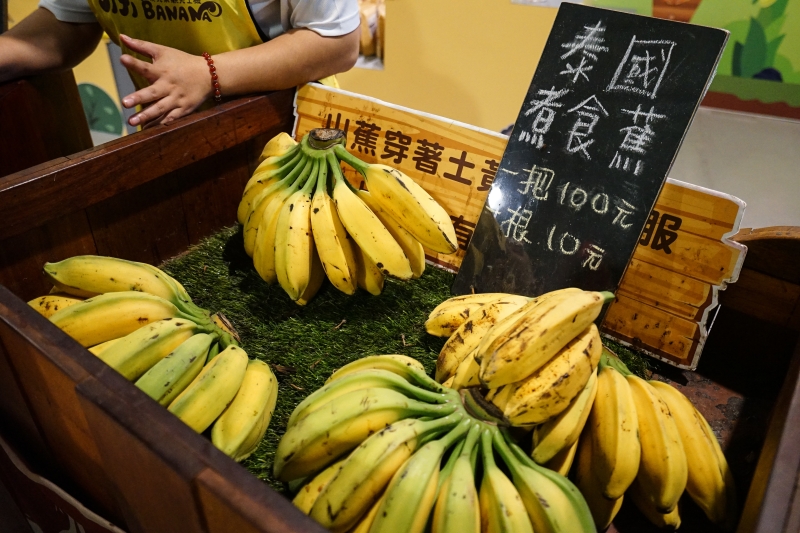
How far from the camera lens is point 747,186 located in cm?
256

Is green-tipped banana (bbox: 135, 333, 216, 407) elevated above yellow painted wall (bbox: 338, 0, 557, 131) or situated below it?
below

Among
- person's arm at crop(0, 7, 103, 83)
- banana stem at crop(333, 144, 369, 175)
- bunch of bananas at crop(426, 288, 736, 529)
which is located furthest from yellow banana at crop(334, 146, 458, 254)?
person's arm at crop(0, 7, 103, 83)

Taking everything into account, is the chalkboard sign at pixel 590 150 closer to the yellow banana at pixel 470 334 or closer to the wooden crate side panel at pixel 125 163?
the yellow banana at pixel 470 334

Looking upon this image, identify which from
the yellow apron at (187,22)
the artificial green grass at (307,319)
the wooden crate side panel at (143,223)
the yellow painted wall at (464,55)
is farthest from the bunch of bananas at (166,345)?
the yellow painted wall at (464,55)

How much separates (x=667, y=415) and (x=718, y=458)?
13 cm

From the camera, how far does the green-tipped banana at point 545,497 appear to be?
655 millimetres

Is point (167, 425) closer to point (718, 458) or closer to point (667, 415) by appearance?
point (667, 415)

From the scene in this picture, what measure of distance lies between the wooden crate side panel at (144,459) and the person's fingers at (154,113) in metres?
0.87

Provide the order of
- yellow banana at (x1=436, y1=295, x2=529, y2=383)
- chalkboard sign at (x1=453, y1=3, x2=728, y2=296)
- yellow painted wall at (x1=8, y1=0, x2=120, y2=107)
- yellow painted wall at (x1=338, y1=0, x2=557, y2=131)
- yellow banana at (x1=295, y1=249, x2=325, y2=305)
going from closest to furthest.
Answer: yellow banana at (x1=436, y1=295, x2=529, y2=383), chalkboard sign at (x1=453, y1=3, x2=728, y2=296), yellow banana at (x1=295, y1=249, x2=325, y2=305), yellow painted wall at (x1=338, y1=0, x2=557, y2=131), yellow painted wall at (x1=8, y1=0, x2=120, y2=107)

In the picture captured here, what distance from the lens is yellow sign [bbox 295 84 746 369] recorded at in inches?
42.8

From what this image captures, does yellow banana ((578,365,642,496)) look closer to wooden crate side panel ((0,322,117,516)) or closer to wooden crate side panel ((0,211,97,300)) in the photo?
wooden crate side panel ((0,322,117,516))

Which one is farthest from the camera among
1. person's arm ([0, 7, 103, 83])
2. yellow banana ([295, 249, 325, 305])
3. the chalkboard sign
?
person's arm ([0, 7, 103, 83])

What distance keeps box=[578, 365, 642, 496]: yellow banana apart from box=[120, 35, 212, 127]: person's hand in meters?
1.19

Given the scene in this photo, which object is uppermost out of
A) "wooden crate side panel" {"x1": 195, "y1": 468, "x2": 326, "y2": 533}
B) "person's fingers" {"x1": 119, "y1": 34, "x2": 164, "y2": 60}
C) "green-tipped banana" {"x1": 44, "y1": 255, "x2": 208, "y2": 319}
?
"person's fingers" {"x1": 119, "y1": 34, "x2": 164, "y2": 60}
